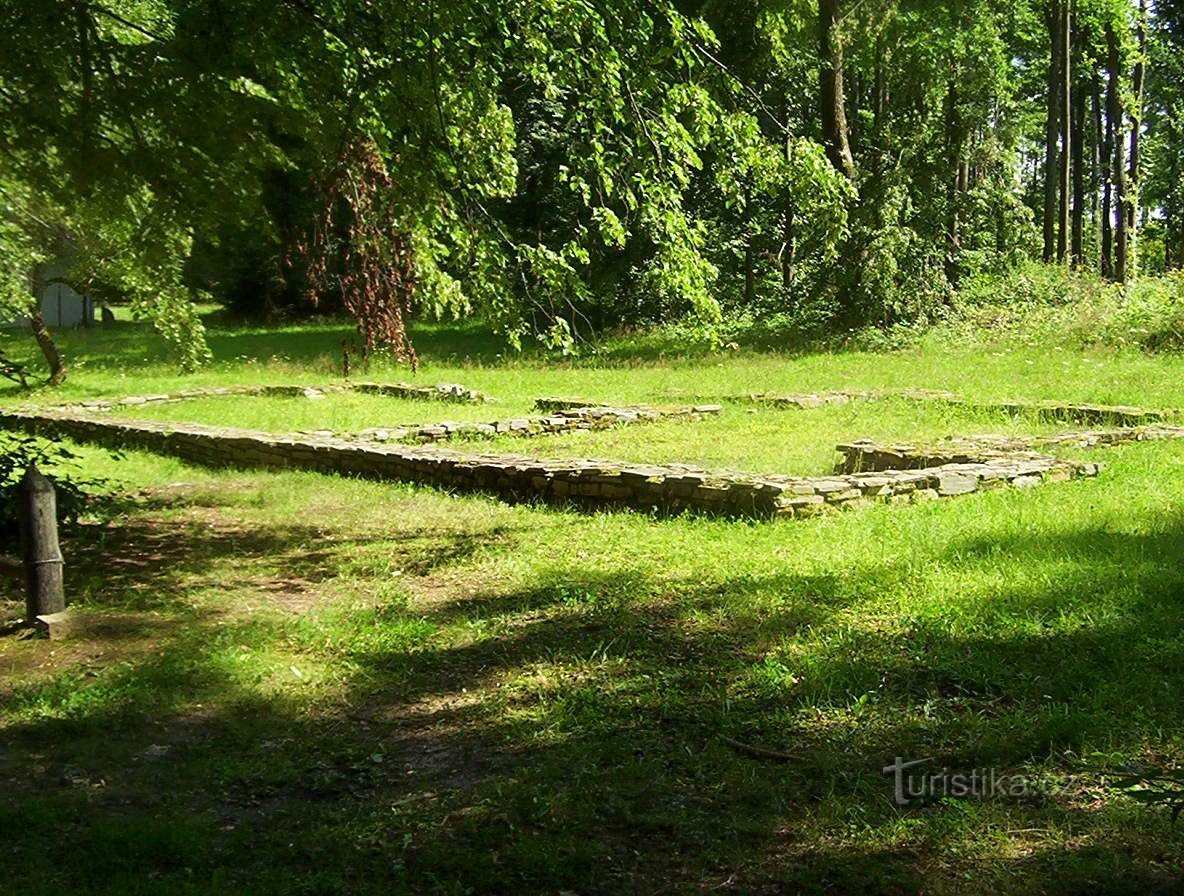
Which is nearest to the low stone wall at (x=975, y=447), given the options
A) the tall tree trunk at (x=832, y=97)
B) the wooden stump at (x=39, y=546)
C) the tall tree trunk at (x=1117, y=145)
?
the wooden stump at (x=39, y=546)

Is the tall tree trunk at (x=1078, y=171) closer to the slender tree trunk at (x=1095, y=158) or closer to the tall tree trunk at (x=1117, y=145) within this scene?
the slender tree trunk at (x=1095, y=158)

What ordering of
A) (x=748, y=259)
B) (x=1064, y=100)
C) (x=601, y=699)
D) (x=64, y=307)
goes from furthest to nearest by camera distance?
(x=64, y=307) < (x=748, y=259) < (x=1064, y=100) < (x=601, y=699)

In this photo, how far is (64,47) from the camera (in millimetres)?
7742

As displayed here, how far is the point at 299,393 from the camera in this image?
1897cm

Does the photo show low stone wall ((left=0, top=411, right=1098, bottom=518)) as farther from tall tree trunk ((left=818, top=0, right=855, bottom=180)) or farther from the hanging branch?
tall tree trunk ((left=818, top=0, right=855, bottom=180))

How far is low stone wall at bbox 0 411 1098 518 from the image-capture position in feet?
27.2

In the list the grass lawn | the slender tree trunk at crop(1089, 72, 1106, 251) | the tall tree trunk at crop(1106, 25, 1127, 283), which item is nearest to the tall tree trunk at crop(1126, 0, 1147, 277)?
the tall tree trunk at crop(1106, 25, 1127, 283)

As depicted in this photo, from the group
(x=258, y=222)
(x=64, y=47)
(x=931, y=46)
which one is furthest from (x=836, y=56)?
(x=64, y=47)

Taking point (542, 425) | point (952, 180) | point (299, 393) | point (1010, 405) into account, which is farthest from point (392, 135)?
point (952, 180)

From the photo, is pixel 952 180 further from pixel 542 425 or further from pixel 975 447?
pixel 975 447

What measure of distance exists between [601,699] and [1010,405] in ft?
32.4

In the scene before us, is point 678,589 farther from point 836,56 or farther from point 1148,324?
point 836,56

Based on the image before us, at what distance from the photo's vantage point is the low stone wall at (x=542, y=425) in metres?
13.4

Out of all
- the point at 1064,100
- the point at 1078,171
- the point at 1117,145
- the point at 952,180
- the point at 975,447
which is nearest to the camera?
the point at 975,447
